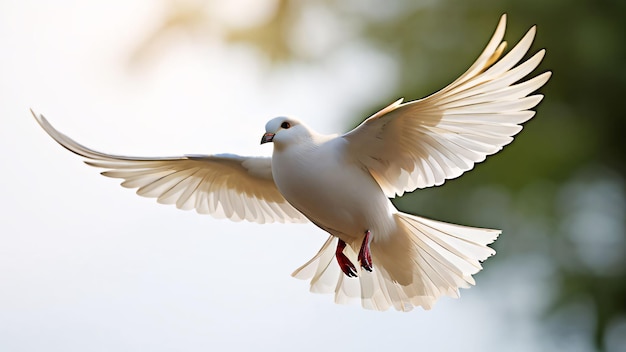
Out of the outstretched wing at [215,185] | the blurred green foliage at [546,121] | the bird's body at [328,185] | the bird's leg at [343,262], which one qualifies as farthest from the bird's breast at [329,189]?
the blurred green foliage at [546,121]

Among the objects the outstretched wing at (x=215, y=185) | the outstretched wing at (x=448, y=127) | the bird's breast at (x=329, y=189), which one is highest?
the outstretched wing at (x=215, y=185)

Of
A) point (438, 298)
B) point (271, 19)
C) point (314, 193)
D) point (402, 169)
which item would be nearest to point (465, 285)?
point (438, 298)

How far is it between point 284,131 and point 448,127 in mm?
434

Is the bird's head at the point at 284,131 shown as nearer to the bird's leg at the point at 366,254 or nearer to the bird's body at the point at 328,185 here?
the bird's body at the point at 328,185

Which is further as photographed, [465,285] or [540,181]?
[540,181]

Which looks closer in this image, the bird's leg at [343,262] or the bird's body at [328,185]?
the bird's body at [328,185]

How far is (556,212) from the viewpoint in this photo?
21.3 ft

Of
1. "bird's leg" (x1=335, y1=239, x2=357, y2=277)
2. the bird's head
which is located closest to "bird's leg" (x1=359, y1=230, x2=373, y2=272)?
"bird's leg" (x1=335, y1=239, x2=357, y2=277)

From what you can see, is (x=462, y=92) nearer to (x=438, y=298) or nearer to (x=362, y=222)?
(x=362, y=222)

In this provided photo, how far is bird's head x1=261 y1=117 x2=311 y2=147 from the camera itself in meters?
2.72

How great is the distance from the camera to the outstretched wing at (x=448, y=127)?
99.0 inches

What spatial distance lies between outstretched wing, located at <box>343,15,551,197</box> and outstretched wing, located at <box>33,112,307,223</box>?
1.65ft

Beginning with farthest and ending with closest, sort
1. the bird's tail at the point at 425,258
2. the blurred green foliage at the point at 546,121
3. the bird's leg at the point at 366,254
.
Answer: the blurred green foliage at the point at 546,121 → the bird's tail at the point at 425,258 → the bird's leg at the point at 366,254

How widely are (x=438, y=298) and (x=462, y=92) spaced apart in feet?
2.72
